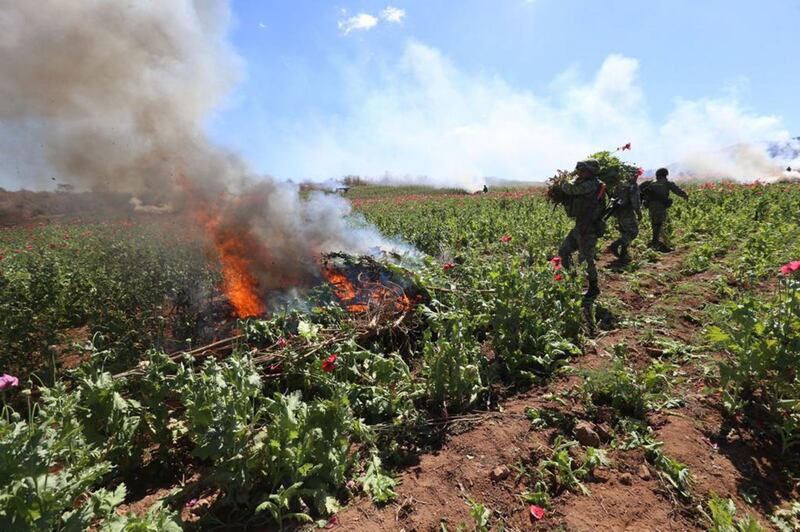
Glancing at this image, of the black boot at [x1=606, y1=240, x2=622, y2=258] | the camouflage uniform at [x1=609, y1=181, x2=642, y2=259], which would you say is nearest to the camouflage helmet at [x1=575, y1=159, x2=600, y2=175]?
the camouflage uniform at [x1=609, y1=181, x2=642, y2=259]

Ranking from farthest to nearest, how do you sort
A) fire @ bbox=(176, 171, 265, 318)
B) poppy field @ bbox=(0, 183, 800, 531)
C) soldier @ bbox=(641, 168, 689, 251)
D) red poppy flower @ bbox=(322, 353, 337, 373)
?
soldier @ bbox=(641, 168, 689, 251)
fire @ bbox=(176, 171, 265, 318)
red poppy flower @ bbox=(322, 353, 337, 373)
poppy field @ bbox=(0, 183, 800, 531)

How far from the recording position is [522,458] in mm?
3219

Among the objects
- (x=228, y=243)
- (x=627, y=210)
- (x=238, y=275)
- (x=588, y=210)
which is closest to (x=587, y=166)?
(x=588, y=210)

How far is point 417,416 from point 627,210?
745 cm

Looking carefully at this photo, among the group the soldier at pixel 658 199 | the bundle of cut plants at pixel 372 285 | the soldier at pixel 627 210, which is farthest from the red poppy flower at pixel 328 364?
the soldier at pixel 658 199

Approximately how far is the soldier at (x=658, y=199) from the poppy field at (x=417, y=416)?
4.25 m

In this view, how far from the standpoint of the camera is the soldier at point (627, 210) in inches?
349

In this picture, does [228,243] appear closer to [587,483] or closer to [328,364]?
[328,364]

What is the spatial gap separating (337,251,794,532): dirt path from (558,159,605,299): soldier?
104 inches

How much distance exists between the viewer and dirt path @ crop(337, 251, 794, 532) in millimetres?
2678

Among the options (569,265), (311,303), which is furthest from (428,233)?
(311,303)

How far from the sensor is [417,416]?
12.1 feet

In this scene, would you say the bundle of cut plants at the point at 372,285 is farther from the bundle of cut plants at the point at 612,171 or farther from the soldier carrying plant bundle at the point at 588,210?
the bundle of cut plants at the point at 612,171

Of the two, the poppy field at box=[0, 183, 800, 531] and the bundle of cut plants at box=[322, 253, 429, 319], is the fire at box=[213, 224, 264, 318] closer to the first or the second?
the poppy field at box=[0, 183, 800, 531]
